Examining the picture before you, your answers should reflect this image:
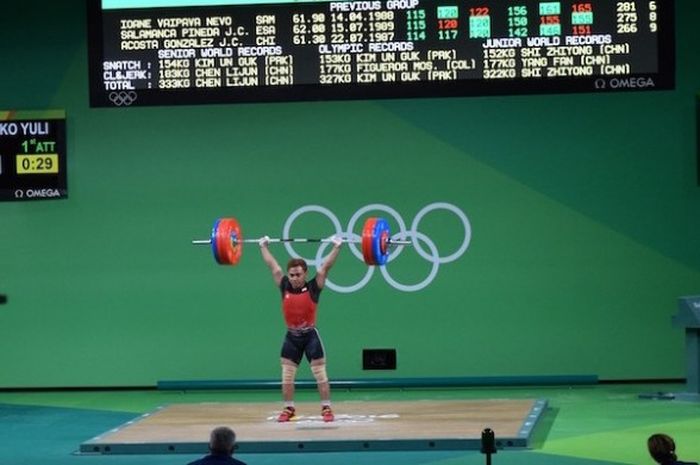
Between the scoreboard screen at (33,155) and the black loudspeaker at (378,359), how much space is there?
288 centimetres

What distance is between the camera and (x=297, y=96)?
10492 millimetres

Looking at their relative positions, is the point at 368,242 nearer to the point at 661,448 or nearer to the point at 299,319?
the point at 299,319

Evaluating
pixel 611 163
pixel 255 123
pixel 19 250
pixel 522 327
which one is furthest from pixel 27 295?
pixel 611 163

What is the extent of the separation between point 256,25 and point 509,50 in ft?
5.79

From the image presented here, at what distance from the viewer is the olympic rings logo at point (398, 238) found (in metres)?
12.5

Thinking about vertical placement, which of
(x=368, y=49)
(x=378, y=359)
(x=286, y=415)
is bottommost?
(x=286, y=415)

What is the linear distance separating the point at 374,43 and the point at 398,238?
2405 mm

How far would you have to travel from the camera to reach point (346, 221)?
1252 centimetres

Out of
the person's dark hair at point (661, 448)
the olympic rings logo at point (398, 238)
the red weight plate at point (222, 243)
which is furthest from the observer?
the olympic rings logo at point (398, 238)

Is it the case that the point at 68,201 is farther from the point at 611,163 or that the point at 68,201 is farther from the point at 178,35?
the point at 611,163

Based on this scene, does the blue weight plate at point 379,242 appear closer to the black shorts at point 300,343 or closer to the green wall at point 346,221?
the black shorts at point 300,343

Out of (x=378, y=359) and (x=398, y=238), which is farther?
(x=378, y=359)

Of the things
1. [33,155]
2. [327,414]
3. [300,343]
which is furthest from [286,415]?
[33,155]

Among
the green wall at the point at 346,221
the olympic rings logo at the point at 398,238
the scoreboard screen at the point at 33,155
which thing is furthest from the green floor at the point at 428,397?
the scoreboard screen at the point at 33,155
